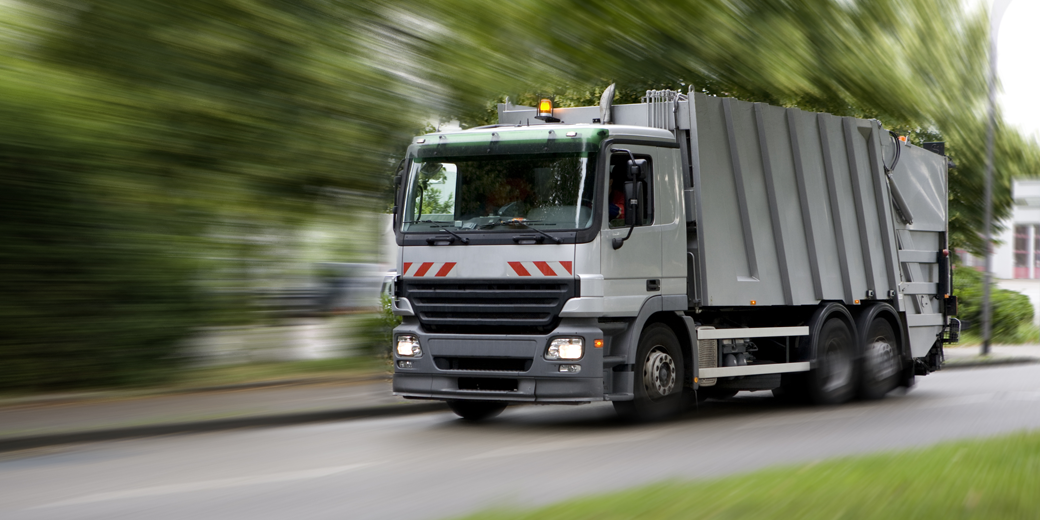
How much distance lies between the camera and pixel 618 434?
10375 millimetres

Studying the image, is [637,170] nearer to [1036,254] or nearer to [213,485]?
[213,485]

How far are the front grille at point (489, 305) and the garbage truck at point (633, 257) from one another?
0.05ft

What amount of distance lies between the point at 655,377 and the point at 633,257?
1.16 m

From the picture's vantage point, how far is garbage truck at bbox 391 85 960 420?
10102 millimetres

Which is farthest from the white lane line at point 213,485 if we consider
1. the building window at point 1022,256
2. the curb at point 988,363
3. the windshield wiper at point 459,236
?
the building window at point 1022,256

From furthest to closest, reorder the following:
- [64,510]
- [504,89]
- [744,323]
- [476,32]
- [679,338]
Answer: [744,323]
[679,338]
[504,89]
[476,32]
[64,510]

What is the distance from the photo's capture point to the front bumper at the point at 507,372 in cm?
1003

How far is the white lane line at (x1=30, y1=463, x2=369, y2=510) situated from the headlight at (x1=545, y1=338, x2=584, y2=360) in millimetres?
2202

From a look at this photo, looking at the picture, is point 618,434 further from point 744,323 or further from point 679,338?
point 744,323

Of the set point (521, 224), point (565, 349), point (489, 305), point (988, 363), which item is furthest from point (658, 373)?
point (988, 363)

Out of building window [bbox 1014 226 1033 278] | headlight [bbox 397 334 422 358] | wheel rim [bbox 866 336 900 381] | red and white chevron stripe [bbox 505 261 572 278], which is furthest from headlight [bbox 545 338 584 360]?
building window [bbox 1014 226 1033 278]

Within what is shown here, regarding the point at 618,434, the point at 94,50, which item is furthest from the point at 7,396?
the point at 618,434

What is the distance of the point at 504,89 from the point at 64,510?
17.4 feet

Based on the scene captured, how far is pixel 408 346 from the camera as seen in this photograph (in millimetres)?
10773
